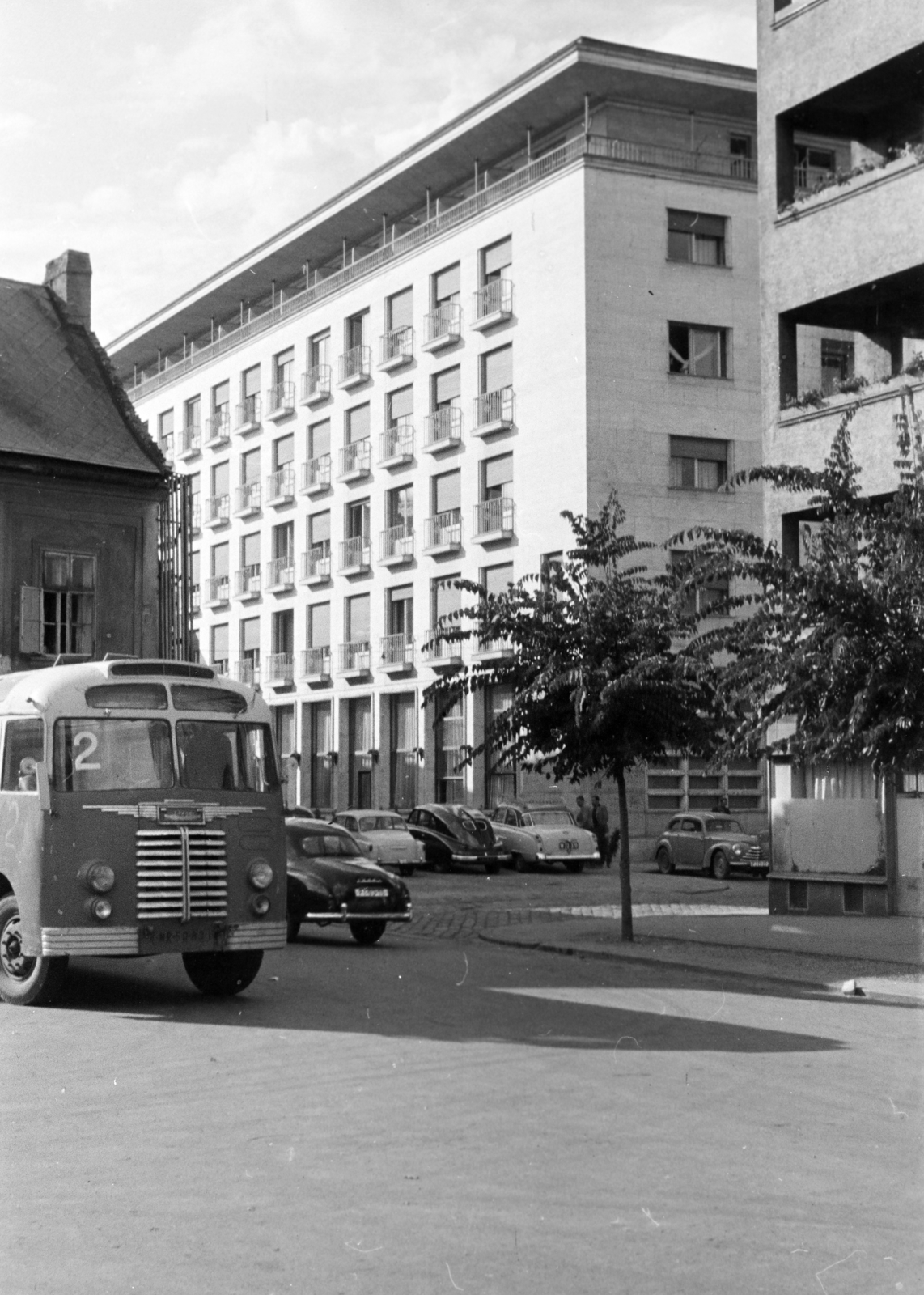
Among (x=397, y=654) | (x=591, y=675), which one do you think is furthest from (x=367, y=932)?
(x=397, y=654)

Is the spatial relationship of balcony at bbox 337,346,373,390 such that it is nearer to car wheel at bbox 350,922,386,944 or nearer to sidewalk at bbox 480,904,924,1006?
sidewalk at bbox 480,904,924,1006

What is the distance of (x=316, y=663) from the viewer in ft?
219

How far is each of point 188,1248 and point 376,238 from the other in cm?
6155

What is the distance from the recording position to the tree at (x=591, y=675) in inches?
828

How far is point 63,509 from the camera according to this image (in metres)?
35.2

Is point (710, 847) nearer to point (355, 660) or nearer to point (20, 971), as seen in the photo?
point (355, 660)

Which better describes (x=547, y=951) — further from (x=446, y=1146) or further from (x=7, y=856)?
(x=446, y=1146)

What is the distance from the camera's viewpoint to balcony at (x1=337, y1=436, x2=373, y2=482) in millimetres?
64000

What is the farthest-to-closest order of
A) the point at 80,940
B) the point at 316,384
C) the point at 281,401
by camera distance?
the point at 281,401, the point at 316,384, the point at 80,940

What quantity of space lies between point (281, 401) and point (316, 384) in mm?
3049

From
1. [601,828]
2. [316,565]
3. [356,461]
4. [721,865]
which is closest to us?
[721,865]

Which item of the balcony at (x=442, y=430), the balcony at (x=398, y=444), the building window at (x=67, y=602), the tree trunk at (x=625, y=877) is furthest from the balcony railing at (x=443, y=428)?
the tree trunk at (x=625, y=877)

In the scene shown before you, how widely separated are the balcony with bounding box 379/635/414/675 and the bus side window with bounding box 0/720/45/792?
4630 cm

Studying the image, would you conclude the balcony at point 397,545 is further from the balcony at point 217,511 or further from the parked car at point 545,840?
the parked car at point 545,840
